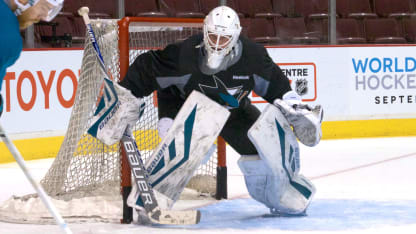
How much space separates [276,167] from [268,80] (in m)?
0.39

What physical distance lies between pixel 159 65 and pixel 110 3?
3.36 metres

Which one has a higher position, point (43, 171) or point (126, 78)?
point (126, 78)

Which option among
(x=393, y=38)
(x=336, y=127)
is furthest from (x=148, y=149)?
(x=393, y=38)

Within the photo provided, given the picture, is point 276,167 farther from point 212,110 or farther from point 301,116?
point 212,110

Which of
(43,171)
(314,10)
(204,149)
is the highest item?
(314,10)

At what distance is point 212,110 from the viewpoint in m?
3.63

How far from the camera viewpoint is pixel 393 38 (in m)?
7.97

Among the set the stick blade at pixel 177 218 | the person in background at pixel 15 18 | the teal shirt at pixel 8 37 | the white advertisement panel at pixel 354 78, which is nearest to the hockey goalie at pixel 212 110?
the stick blade at pixel 177 218

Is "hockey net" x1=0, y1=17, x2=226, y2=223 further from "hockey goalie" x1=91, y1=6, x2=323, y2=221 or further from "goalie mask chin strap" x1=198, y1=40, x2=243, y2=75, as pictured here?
"goalie mask chin strap" x1=198, y1=40, x2=243, y2=75

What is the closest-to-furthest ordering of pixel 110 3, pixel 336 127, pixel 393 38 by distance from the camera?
pixel 110 3, pixel 336 127, pixel 393 38

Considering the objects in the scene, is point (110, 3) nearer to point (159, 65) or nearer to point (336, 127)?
point (336, 127)

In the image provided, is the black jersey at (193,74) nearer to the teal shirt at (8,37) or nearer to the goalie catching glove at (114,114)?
the goalie catching glove at (114,114)

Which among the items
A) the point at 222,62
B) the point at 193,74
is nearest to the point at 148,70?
the point at 193,74

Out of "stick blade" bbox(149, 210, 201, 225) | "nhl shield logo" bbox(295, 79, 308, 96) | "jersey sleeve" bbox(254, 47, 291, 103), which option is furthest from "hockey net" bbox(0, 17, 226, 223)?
"nhl shield logo" bbox(295, 79, 308, 96)
